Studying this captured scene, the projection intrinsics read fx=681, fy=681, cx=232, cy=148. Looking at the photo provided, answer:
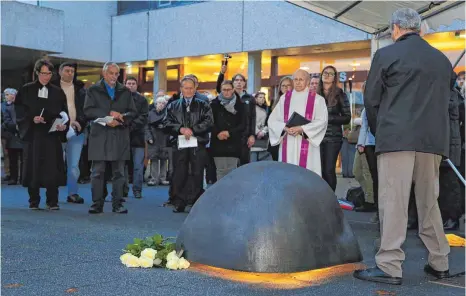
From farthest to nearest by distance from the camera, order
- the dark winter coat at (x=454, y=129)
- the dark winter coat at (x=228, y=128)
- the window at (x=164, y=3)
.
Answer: the window at (x=164, y=3), the dark winter coat at (x=228, y=128), the dark winter coat at (x=454, y=129)

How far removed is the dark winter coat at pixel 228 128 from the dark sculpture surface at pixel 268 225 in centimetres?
393

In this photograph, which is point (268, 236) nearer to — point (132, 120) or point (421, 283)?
point (421, 283)

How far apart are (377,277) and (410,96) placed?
137 cm

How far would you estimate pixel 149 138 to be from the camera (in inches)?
537

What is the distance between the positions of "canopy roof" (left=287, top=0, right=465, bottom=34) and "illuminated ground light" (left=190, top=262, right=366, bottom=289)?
470 cm

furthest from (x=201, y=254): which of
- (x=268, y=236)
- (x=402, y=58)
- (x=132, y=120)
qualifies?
(x=132, y=120)

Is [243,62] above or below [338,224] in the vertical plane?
above

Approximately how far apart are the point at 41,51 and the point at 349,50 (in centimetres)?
887

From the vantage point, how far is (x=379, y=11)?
9367 mm

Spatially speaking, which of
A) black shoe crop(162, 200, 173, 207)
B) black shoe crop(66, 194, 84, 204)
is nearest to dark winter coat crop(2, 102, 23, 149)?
black shoe crop(66, 194, 84, 204)

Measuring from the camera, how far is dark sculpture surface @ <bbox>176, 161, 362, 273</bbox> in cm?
507

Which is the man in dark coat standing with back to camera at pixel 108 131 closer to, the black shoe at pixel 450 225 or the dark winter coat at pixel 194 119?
the dark winter coat at pixel 194 119

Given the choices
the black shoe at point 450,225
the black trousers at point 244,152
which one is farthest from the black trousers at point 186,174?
the black shoe at point 450,225

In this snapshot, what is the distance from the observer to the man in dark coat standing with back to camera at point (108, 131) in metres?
8.83
